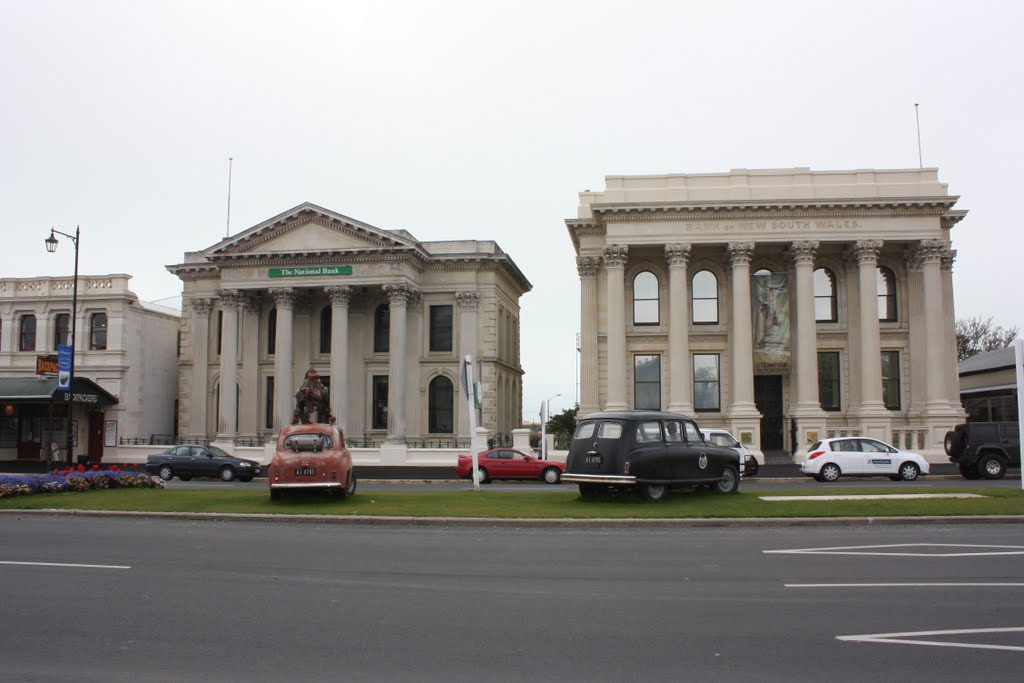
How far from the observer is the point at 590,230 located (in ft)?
141

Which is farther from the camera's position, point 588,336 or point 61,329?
point 61,329

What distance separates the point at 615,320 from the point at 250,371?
2165 cm

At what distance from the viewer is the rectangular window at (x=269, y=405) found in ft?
165

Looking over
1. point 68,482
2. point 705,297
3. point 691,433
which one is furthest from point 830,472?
point 68,482

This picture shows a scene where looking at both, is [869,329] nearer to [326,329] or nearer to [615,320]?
A: [615,320]

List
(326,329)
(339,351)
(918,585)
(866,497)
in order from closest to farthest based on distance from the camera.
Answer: (918,585)
(866,497)
(339,351)
(326,329)

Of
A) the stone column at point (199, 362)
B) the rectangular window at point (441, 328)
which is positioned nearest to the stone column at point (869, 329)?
the rectangular window at point (441, 328)

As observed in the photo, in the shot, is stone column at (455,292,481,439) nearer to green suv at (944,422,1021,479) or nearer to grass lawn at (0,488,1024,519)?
green suv at (944,422,1021,479)

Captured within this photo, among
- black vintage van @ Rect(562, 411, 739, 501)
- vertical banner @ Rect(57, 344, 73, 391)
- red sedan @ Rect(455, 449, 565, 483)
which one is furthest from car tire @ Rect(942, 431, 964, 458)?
vertical banner @ Rect(57, 344, 73, 391)

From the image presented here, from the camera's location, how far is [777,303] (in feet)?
134

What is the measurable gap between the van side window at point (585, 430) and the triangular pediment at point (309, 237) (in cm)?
2860

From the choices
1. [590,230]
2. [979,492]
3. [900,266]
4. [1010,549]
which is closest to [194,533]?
[1010,549]

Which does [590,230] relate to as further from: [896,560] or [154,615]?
[154,615]

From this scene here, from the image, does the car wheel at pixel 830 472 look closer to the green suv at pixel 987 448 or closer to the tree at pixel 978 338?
the green suv at pixel 987 448
